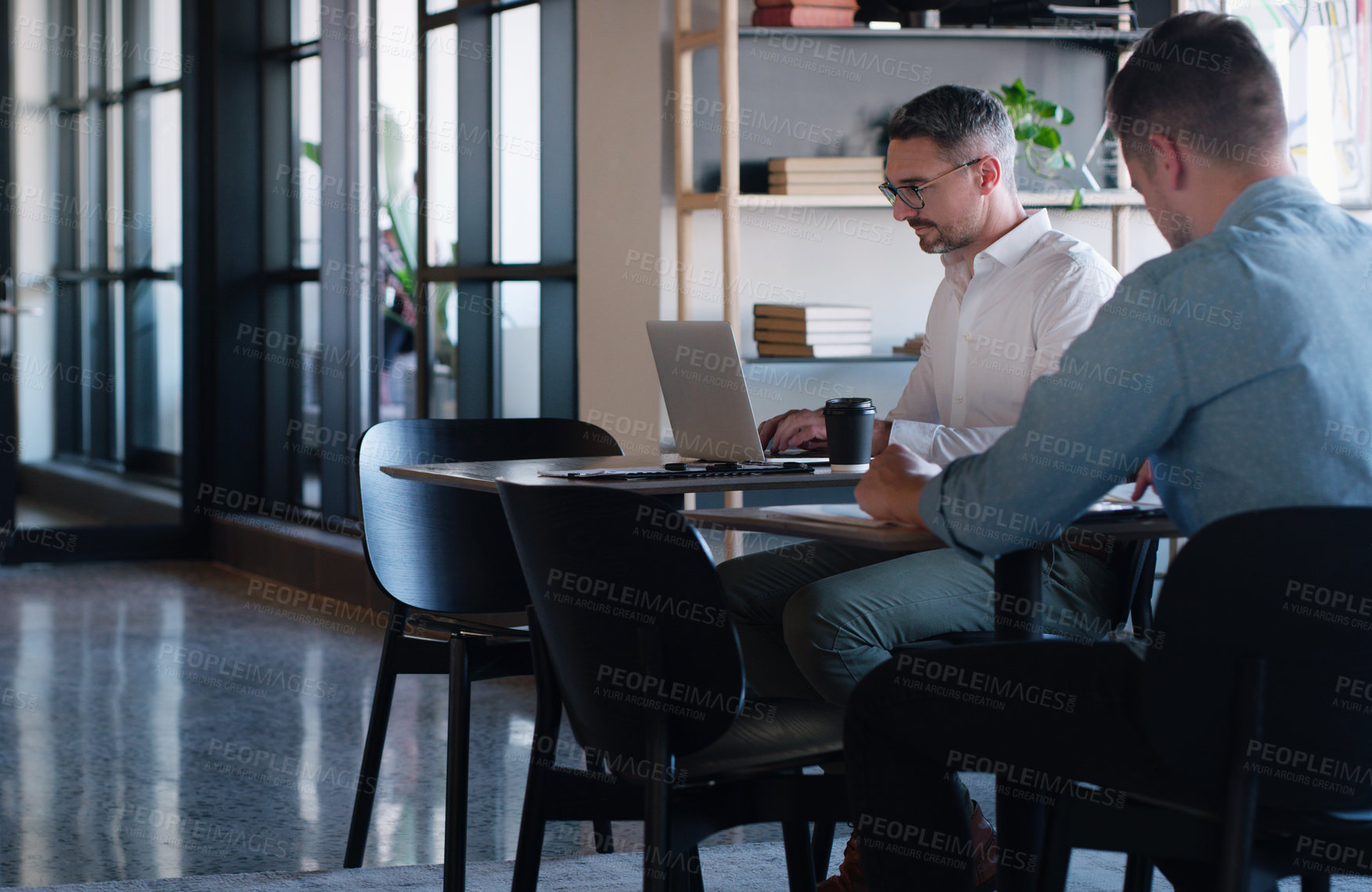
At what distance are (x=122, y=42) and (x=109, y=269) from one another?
0.93 metres

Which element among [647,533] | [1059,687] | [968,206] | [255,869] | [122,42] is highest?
[122,42]

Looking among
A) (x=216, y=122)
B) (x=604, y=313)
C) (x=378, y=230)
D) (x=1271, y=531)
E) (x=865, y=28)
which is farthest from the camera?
(x=216, y=122)

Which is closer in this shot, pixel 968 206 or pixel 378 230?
pixel 968 206

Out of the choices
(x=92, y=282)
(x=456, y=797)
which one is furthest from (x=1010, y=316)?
(x=92, y=282)

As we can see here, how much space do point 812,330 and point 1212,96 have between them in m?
2.08

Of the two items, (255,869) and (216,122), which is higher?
(216,122)

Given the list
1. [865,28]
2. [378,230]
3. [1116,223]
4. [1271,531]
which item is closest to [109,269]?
[378,230]

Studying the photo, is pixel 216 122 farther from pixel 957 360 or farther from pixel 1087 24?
pixel 957 360

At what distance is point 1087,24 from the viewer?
3.79m

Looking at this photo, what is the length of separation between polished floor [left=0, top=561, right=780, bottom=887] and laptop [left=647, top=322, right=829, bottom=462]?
89 cm

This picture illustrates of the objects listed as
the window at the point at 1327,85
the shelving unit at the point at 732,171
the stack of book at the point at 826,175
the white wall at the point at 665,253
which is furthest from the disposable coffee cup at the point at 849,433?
the window at the point at 1327,85

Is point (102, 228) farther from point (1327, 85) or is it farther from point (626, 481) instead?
point (626, 481)

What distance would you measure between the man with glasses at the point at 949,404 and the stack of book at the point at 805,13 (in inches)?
42.5

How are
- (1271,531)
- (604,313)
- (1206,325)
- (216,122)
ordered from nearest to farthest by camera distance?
(1271,531) < (1206,325) < (604,313) < (216,122)
